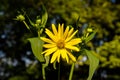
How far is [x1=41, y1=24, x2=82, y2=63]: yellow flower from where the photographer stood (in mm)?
2008

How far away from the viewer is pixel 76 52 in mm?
2154

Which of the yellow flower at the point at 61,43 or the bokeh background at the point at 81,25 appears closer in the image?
the yellow flower at the point at 61,43

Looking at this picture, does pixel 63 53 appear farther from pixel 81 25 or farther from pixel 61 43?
pixel 81 25

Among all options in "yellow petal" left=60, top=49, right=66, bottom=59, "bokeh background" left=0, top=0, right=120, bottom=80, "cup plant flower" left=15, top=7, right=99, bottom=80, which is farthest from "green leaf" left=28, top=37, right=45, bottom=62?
"bokeh background" left=0, top=0, right=120, bottom=80

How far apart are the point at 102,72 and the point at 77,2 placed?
1.97m

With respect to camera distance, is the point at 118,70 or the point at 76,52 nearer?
the point at 76,52

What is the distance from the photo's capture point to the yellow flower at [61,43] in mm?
2008

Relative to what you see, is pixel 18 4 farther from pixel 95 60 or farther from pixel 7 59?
pixel 95 60

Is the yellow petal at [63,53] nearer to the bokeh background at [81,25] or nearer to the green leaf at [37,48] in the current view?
the green leaf at [37,48]

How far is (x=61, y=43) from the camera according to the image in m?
2.05

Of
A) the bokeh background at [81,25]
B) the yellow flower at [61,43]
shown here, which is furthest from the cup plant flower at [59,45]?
the bokeh background at [81,25]

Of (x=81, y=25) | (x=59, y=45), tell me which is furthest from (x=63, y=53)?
(x=81, y=25)

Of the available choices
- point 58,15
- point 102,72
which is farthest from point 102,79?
point 58,15

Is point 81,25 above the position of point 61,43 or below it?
below
